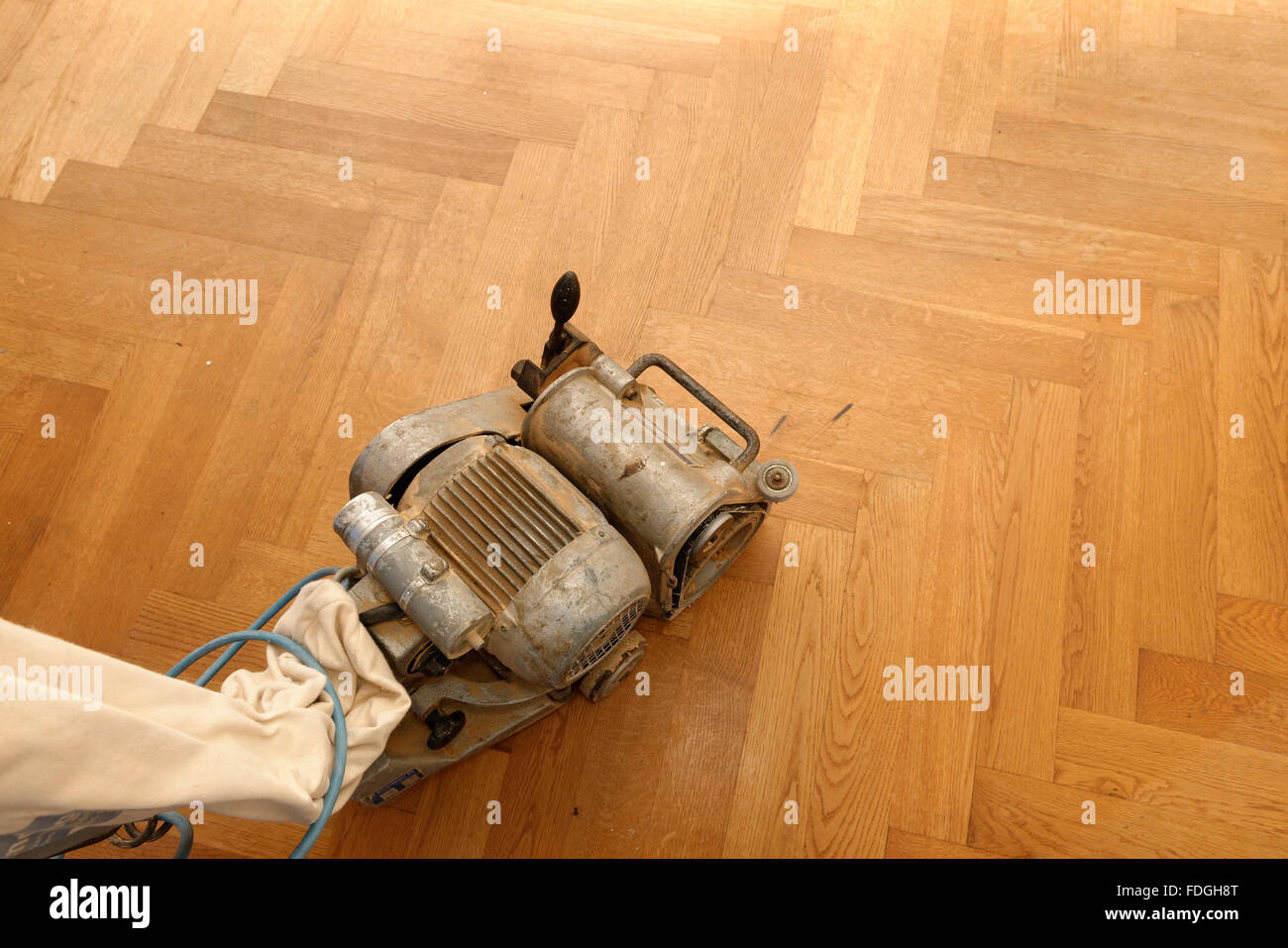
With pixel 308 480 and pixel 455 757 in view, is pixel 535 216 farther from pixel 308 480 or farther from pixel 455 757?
pixel 455 757

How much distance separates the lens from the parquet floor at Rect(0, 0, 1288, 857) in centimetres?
169

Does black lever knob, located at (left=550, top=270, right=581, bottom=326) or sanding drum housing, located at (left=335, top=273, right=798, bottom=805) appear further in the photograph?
black lever knob, located at (left=550, top=270, right=581, bottom=326)

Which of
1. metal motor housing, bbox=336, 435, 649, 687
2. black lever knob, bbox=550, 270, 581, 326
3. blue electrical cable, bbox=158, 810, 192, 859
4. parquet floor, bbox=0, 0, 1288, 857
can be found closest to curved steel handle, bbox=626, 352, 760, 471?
black lever knob, bbox=550, 270, 581, 326

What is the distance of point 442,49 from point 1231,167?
191cm

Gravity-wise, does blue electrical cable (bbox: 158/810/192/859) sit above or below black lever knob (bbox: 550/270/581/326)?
below

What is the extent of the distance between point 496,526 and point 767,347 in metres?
0.89

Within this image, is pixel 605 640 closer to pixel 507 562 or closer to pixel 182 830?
pixel 507 562

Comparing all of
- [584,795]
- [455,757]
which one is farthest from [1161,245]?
[455,757]

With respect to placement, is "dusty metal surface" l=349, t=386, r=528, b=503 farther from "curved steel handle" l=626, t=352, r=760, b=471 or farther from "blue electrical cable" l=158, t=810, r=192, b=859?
"blue electrical cable" l=158, t=810, r=192, b=859

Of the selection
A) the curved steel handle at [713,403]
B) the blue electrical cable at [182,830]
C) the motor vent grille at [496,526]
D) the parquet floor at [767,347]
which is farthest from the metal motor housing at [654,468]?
the blue electrical cable at [182,830]

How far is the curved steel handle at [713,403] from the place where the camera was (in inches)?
59.2

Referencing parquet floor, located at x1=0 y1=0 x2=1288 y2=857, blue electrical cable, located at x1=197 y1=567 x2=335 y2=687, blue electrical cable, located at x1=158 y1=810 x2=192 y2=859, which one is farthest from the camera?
parquet floor, located at x1=0 y1=0 x2=1288 y2=857

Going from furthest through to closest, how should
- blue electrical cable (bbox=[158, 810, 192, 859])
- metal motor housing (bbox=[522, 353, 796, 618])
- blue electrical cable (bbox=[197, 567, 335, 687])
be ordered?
metal motor housing (bbox=[522, 353, 796, 618])
blue electrical cable (bbox=[197, 567, 335, 687])
blue electrical cable (bbox=[158, 810, 192, 859])

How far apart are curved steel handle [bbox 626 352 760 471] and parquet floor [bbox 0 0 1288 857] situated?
0.39 metres
